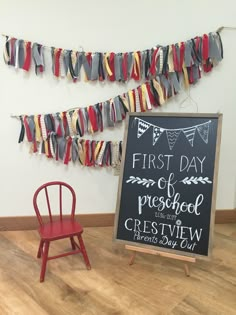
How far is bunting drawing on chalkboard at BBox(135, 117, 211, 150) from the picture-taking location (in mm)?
1931

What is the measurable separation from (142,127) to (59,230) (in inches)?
38.3

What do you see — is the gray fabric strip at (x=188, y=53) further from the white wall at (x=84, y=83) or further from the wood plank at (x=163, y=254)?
the wood plank at (x=163, y=254)

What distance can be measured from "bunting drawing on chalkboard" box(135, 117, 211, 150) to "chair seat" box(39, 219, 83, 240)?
0.84 metres

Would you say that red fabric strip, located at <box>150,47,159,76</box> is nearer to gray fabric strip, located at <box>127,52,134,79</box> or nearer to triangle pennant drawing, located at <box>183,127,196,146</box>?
gray fabric strip, located at <box>127,52,134,79</box>

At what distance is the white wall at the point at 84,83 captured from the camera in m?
2.31

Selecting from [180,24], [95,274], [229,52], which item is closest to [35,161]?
[95,274]

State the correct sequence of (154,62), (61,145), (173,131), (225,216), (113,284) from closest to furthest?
(113,284) → (173,131) → (154,62) → (61,145) → (225,216)

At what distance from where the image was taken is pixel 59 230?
6.48 ft

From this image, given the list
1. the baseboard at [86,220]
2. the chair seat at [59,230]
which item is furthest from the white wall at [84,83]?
the chair seat at [59,230]

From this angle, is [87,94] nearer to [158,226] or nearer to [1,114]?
[1,114]

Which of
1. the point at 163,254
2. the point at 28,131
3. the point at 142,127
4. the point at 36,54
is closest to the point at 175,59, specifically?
the point at 142,127

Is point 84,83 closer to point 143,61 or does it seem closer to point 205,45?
point 143,61

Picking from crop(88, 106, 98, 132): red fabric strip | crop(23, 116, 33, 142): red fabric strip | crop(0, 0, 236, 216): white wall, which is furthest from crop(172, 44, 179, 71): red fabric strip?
crop(23, 116, 33, 142): red fabric strip

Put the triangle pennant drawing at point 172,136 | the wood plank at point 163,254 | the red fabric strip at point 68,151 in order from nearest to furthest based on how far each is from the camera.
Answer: the wood plank at point 163,254 → the triangle pennant drawing at point 172,136 → the red fabric strip at point 68,151
